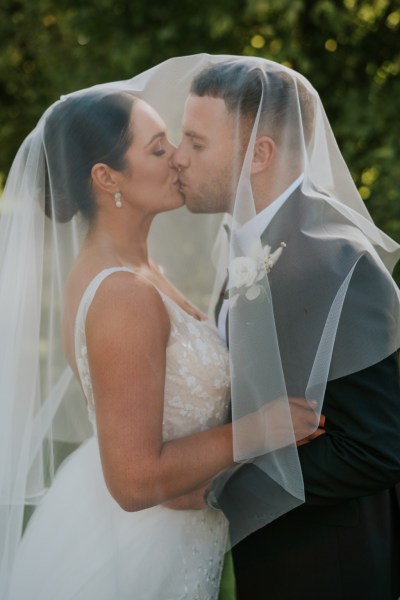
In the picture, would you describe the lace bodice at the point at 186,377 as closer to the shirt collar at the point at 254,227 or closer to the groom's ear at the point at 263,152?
the shirt collar at the point at 254,227

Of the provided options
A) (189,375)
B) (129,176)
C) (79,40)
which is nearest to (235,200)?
(129,176)

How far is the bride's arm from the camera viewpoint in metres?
2.64

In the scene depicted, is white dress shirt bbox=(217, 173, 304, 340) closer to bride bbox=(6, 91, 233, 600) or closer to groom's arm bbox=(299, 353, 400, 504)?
bride bbox=(6, 91, 233, 600)

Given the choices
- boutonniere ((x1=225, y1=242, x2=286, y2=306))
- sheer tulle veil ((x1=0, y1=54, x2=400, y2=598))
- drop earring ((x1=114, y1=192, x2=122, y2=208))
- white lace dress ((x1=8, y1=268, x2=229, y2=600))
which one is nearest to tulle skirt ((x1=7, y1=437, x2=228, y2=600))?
white lace dress ((x1=8, y1=268, x2=229, y2=600))

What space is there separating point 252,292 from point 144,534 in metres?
0.90

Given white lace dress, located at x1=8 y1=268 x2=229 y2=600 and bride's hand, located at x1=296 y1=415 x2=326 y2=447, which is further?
white lace dress, located at x1=8 y1=268 x2=229 y2=600

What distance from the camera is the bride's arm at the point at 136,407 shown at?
104 inches

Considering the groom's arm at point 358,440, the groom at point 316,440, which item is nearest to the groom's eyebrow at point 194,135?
the groom at point 316,440

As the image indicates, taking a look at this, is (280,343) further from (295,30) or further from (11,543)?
(295,30)

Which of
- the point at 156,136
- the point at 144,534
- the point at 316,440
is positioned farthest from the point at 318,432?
the point at 156,136

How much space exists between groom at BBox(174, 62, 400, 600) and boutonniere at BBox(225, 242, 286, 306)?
1.2 inches

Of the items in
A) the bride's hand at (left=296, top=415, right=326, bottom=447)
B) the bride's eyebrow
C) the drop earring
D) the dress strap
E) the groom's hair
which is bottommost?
the bride's hand at (left=296, top=415, right=326, bottom=447)

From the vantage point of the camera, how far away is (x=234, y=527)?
110 inches

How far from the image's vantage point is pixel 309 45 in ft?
25.1
